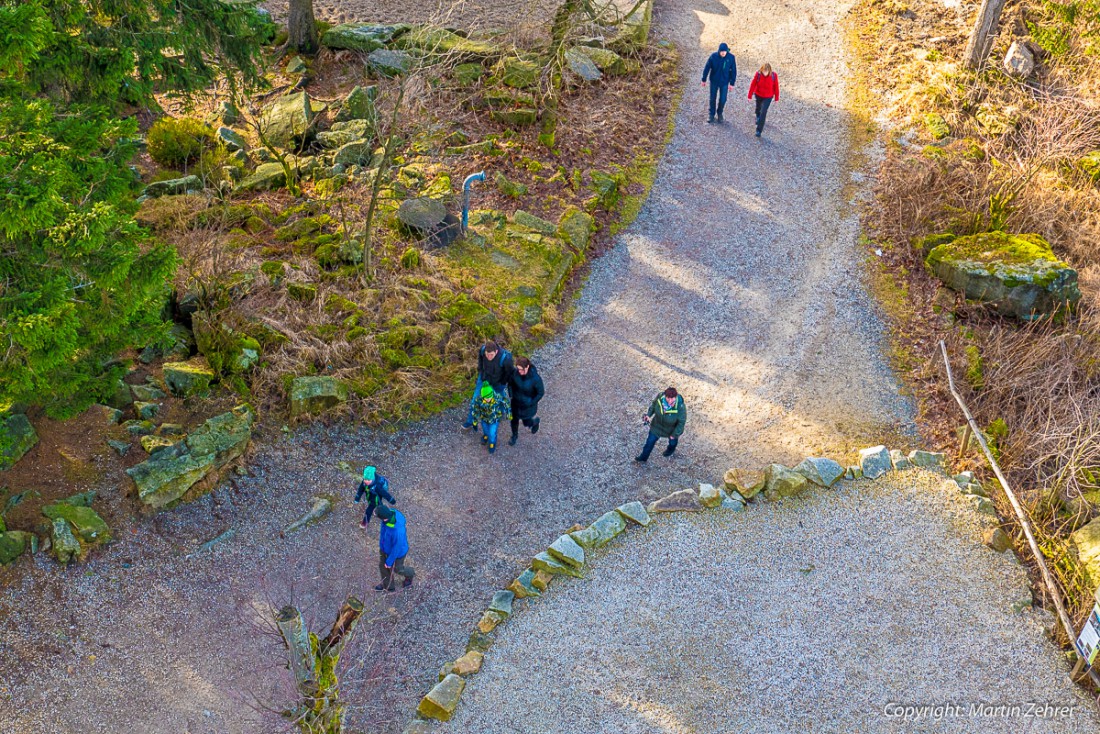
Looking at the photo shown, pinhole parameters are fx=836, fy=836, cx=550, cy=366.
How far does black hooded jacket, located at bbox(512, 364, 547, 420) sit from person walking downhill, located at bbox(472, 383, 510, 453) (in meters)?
0.15

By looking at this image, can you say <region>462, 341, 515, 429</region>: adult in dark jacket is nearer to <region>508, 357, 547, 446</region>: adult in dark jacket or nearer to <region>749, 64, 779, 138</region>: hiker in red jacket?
<region>508, 357, 547, 446</region>: adult in dark jacket

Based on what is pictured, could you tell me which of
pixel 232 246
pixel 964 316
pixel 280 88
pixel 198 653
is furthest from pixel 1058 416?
pixel 280 88

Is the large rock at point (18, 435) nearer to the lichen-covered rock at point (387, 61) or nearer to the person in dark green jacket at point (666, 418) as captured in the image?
the person in dark green jacket at point (666, 418)

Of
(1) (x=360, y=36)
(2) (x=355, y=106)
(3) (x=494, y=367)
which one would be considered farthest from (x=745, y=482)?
(1) (x=360, y=36)

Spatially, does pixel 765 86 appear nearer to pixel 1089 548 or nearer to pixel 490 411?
pixel 490 411

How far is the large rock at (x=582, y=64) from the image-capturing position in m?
19.3

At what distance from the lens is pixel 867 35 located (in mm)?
21219

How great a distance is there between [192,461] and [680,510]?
636 cm

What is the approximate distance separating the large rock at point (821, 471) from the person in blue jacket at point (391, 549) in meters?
5.50

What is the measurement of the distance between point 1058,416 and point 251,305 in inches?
481

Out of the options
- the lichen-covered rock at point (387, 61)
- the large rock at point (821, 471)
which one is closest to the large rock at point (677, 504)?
the large rock at point (821, 471)

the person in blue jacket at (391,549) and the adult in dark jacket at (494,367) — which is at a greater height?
the adult in dark jacket at (494,367)

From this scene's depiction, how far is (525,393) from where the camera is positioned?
38.1ft

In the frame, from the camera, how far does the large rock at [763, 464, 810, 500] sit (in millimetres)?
11359
